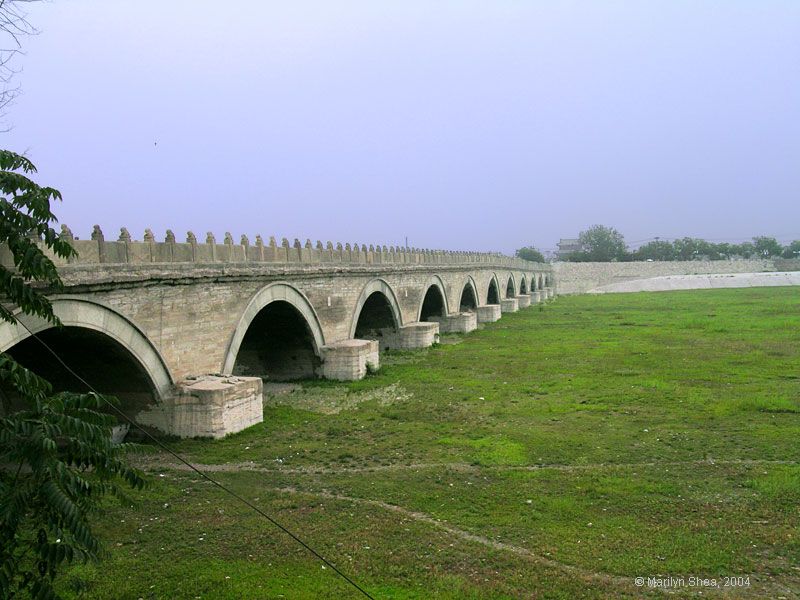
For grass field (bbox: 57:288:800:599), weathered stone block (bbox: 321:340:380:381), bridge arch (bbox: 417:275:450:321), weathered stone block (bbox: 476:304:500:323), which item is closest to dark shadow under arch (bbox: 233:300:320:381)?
weathered stone block (bbox: 321:340:380:381)

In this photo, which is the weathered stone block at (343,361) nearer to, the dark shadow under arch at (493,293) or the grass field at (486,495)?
the grass field at (486,495)

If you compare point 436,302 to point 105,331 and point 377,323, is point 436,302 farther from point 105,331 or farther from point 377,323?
point 105,331

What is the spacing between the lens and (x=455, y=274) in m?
35.1

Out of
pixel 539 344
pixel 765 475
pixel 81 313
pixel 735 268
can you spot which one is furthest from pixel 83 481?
pixel 735 268

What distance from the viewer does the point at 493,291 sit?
47.7 meters

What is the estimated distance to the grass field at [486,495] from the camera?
6.73 metres

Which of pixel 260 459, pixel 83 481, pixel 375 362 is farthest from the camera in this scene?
pixel 375 362

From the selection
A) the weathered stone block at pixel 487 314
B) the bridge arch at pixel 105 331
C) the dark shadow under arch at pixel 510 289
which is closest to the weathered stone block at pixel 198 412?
the bridge arch at pixel 105 331

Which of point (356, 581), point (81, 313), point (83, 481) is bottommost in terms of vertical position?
point (356, 581)

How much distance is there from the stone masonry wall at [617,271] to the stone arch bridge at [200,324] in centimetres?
6642

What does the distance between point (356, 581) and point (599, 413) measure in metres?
8.38

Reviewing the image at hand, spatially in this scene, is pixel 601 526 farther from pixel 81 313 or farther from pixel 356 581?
pixel 81 313

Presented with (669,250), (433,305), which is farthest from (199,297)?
(669,250)

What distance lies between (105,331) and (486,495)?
6.43 meters
